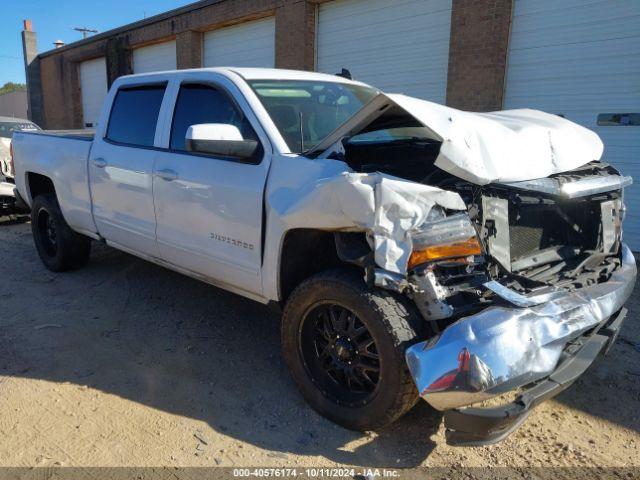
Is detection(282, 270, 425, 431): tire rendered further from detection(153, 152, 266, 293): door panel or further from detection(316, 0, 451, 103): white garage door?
detection(316, 0, 451, 103): white garage door

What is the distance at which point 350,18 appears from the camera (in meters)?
10.7

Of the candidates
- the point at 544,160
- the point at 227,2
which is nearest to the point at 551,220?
the point at 544,160


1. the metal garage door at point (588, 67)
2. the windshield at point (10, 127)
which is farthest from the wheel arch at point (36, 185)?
the metal garage door at point (588, 67)

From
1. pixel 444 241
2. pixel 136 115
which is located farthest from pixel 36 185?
pixel 444 241

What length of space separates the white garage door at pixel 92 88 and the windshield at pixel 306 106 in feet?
60.1

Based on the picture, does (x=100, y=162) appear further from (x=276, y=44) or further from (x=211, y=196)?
(x=276, y=44)

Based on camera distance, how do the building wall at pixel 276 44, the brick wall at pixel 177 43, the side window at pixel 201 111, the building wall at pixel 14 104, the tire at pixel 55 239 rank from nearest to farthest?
the side window at pixel 201 111, the tire at pixel 55 239, the building wall at pixel 276 44, the brick wall at pixel 177 43, the building wall at pixel 14 104

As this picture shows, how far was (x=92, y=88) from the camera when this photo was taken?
2108cm

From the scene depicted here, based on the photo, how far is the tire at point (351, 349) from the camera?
2.50 m

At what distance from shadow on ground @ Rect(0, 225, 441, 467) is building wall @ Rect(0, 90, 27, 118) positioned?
1253 inches

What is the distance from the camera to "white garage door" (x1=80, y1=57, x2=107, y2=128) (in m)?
20.2

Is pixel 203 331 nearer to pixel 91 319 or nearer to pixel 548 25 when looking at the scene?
pixel 91 319

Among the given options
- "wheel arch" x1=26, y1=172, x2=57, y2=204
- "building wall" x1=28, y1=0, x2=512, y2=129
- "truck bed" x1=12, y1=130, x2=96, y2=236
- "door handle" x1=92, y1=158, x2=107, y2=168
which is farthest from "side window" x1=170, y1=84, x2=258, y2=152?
"building wall" x1=28, y1=0, x2=512, y2=129

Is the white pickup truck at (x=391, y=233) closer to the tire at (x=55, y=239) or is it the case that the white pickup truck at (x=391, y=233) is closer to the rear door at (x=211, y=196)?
the rear door at (x=211, y=196)
